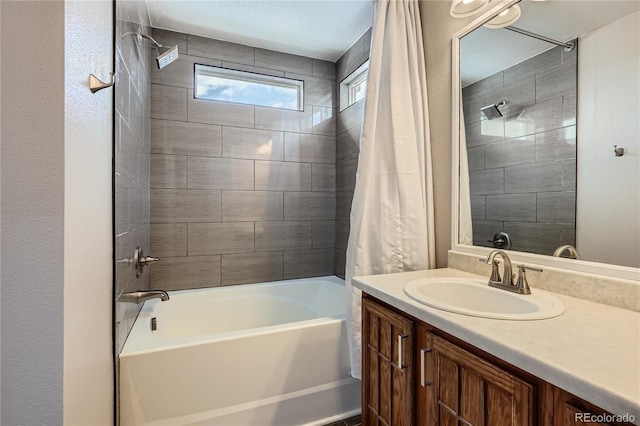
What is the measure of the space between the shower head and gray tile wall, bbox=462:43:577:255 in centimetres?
2

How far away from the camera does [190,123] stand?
2.35 metres

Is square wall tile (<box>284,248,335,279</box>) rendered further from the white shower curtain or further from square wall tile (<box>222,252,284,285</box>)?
the white shower curtain

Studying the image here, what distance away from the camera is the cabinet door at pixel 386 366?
1.02 metres

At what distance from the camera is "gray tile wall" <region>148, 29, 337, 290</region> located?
7.54 ft

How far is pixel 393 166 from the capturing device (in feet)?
5.24

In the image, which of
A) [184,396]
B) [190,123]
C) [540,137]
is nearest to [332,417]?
[184,396]

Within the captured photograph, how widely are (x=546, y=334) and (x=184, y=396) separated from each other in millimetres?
1518

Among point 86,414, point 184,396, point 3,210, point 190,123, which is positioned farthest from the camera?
point 190,123

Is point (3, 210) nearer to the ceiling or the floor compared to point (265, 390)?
nearer to the ceiling

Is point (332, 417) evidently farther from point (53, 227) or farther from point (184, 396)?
point (53, 227)

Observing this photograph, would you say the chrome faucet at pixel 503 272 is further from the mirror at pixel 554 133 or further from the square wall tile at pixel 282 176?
the square wall tile at pixel 282 176

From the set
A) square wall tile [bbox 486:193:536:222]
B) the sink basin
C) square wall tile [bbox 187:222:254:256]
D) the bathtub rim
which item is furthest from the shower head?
square wall tile [bbox 187:222:254:256]

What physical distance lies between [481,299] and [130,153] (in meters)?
1.84

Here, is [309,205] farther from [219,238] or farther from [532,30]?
[532,30]
